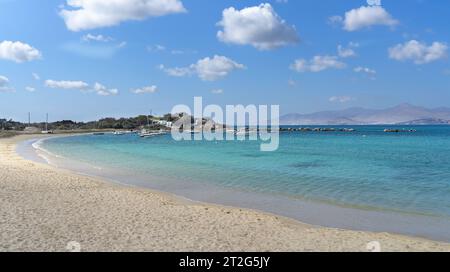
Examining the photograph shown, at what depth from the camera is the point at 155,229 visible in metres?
8.87

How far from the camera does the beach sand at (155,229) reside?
298 inches

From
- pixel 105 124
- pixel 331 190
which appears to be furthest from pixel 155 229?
pixel 105 124

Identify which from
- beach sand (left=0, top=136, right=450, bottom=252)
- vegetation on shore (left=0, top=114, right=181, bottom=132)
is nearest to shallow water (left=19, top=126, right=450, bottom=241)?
beach sand (left=0, top=136, right=450, bottom=252)

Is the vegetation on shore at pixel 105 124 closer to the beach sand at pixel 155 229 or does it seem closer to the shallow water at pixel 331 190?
the shallow water at pixel 331 190

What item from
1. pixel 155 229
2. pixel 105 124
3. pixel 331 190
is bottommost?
pixel 331 190

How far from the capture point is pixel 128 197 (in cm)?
1357

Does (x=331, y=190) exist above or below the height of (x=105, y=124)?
below

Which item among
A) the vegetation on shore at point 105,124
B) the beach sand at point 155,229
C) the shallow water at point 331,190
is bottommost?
the shallow water at point 331,190

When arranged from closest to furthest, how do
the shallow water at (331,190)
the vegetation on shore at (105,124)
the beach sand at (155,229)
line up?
the beach sand at (155,229)
the shallow water at (331,190)
the vegetation on shore at (105,124)

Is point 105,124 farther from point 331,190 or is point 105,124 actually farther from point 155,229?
point 155,229

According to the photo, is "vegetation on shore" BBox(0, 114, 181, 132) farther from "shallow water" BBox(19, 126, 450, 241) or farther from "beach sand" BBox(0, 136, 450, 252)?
"beach sand" BBox(0, 136, 450, 252)

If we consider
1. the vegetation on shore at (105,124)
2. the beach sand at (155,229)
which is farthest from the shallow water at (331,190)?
the vegetation on shore at (105,124)

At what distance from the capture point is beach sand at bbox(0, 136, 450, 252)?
7.58m
